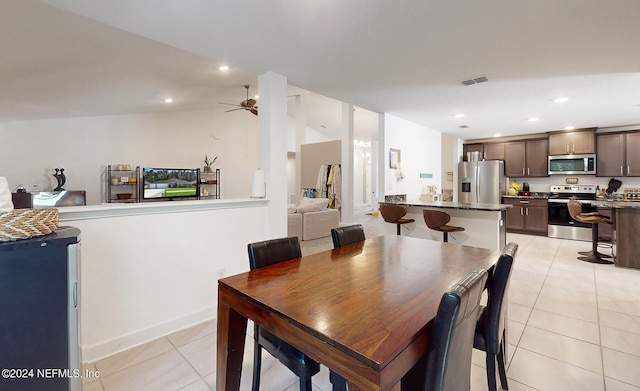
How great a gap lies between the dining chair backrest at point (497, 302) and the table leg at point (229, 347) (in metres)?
1.27

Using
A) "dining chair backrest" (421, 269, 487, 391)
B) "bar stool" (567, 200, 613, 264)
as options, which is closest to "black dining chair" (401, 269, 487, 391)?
"dining chair backrest" (421, 269, 487, 391)

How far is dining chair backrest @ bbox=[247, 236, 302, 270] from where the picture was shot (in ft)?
5.45

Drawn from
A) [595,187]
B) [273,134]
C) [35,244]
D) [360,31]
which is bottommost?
[35,244]

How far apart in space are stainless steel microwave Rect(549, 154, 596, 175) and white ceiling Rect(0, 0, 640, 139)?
1355mm

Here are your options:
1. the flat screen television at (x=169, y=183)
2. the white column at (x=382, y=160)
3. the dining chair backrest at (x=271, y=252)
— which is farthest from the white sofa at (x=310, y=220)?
the dining chair backrest at (x=271, y=252)

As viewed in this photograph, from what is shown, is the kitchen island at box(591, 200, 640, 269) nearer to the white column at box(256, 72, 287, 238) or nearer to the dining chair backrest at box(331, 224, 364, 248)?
the dining chair backrest at box(331, 224, 364, 248)

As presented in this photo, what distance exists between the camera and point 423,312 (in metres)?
1.07

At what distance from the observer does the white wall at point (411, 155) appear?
479 centimetres

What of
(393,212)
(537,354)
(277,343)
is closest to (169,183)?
(393,212)

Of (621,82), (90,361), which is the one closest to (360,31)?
(90,361)

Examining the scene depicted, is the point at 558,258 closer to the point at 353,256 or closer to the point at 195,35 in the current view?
the point at 353,256

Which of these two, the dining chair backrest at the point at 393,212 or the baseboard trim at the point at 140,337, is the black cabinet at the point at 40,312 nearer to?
the baseboard trim at the point at 140,337

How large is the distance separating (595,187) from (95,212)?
26.5ft

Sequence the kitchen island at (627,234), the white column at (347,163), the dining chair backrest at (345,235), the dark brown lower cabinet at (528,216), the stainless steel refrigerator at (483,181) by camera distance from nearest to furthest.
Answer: the dining chair backrest at (345,235), the kitchen island at (627,234), the dark brown lower cabinet at (528,216), the stainless steel refrigerator at (483,181), the white column at (347,163)
